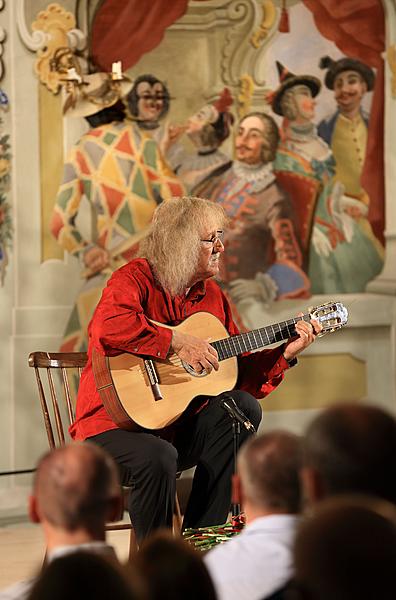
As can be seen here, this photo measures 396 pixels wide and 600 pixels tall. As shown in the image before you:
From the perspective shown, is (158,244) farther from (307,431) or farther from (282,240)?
(307,431)

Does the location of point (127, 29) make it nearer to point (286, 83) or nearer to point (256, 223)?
point (286, 83)

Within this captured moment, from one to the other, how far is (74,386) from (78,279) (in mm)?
611

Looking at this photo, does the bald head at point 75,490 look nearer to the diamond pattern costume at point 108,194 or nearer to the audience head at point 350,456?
the audience head at point 350,456

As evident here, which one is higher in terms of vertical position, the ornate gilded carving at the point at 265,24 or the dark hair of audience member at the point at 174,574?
the ornate gilded carving at the point at 265,24

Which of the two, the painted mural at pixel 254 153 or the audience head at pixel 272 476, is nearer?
the audience head at pixel 272 476

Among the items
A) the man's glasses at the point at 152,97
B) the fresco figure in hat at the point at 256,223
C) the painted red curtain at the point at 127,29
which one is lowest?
the fresco figure in hat at the point at 256,223

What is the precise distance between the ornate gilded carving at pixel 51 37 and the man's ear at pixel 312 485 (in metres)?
4.45

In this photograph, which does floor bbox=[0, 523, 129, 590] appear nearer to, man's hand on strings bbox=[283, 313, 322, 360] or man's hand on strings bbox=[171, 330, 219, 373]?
man's hand on strings bbox=[171, 330, 219, 373]

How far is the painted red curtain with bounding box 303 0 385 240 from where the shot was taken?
21.3 ft

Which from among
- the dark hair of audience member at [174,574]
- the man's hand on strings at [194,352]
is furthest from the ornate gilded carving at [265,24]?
the dark hair of audience member at [174,574]

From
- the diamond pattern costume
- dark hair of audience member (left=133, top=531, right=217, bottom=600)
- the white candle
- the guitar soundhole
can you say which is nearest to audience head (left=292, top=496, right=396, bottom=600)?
dark hair of audience member (left=133, top=531, right=217, bottom=600)

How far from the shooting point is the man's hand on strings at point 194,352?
4.21m

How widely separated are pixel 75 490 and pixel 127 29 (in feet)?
15.0

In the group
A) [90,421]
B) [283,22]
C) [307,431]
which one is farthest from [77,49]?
[307,431]
